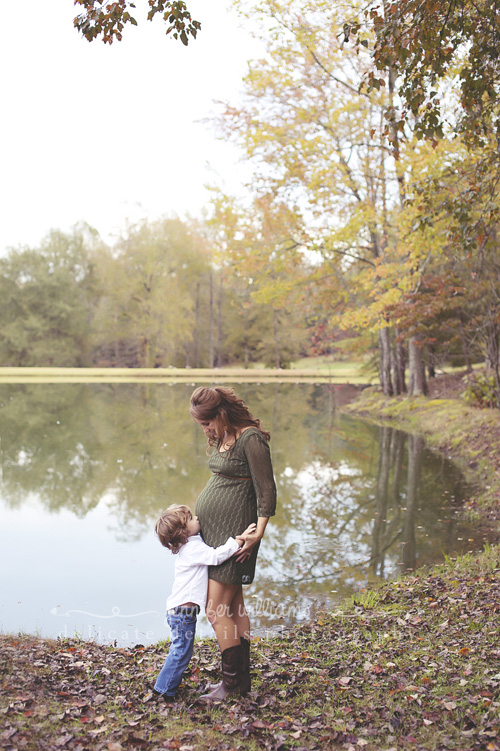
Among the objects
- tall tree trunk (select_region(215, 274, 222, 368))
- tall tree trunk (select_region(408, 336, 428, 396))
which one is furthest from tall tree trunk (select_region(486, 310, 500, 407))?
tall tree trunk (select_region(215, 274, 222, 368))

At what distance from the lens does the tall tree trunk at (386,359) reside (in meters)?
23.4

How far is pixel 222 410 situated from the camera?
12.9ft

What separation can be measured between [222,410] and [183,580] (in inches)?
40.8

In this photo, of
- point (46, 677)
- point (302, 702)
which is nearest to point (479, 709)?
point (302, 702)

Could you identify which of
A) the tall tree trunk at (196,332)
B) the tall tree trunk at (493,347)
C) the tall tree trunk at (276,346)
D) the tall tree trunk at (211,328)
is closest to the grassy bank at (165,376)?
the tall tree trunk at (276,346)

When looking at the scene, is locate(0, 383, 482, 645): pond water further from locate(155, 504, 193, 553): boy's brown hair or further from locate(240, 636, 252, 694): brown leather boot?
locate(155, 504, 193, 553): boy's brown hair

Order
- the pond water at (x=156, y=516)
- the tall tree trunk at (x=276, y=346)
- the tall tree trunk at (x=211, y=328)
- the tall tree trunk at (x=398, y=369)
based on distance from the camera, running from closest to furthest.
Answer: the pond water at (x=156, y=516) → the tall tree trunk at (x=398, y=369) → the tall tree trunk at (x=276, y=346) → the tall tree trunk at (x=211, y=328)

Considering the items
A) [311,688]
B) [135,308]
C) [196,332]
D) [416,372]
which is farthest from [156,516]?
[196,332]

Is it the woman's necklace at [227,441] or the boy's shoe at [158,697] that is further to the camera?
the woman's necklace at [227,441]

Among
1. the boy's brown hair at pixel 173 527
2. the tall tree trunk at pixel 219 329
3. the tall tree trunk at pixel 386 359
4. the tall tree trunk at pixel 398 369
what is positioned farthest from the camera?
the tall tree trunk at pixel 219 329

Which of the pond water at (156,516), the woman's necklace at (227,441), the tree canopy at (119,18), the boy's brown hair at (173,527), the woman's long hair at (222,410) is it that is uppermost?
the tree canopy at (119,18)

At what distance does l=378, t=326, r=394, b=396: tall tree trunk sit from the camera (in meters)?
23.4

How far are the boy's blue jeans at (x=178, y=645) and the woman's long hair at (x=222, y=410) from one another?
3.48 ft

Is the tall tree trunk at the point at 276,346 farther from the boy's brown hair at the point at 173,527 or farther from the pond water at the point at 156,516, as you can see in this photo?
the boy's brown hair at the point at 173,527
